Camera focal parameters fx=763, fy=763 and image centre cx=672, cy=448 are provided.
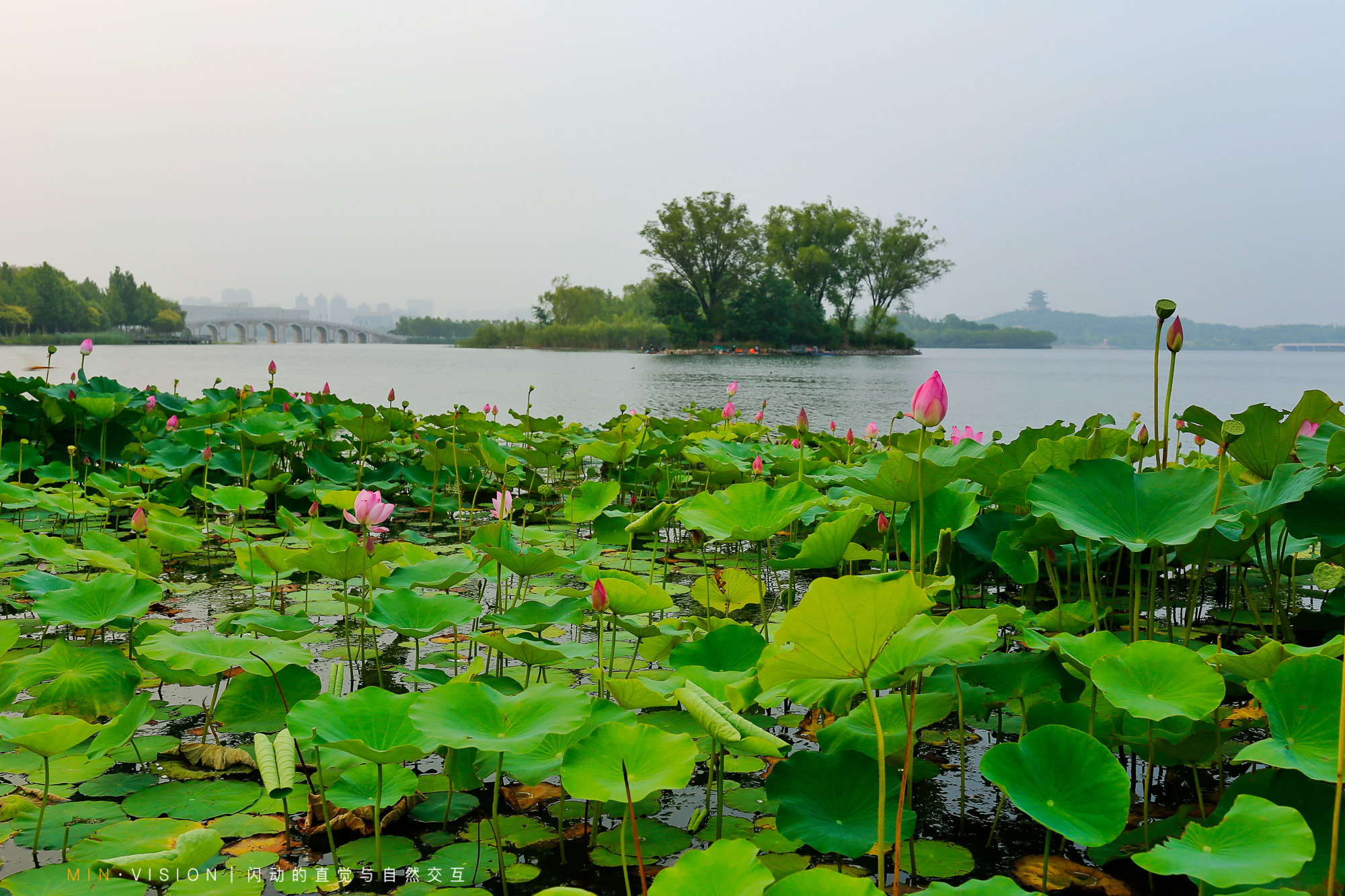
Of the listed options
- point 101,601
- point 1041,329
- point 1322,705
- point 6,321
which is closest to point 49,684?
point 101,601

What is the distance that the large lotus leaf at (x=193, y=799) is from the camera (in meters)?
1.10

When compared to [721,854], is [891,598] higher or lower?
higher

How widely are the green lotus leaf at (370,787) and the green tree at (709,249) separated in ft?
110

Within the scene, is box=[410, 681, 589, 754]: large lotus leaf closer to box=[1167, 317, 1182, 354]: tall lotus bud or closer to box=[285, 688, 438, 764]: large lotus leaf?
box=[285, 688, 438, 764]: large lotus leaf

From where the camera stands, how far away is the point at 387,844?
1054 millimetres

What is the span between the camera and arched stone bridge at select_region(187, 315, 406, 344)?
49.2 m

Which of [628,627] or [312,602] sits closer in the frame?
[628,627]

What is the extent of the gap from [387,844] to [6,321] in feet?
140

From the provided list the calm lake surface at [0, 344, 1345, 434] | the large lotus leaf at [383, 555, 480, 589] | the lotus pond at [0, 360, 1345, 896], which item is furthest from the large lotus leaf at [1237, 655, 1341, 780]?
the calm lake surface at [0, 344, 1345, 434]

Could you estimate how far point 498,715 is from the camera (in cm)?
95

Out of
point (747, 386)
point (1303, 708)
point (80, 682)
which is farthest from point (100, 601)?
point (747, 386)

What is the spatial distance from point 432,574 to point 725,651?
63cm

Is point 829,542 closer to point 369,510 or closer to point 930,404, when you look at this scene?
point 930,404

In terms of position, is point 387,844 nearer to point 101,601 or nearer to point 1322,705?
point 101,601
